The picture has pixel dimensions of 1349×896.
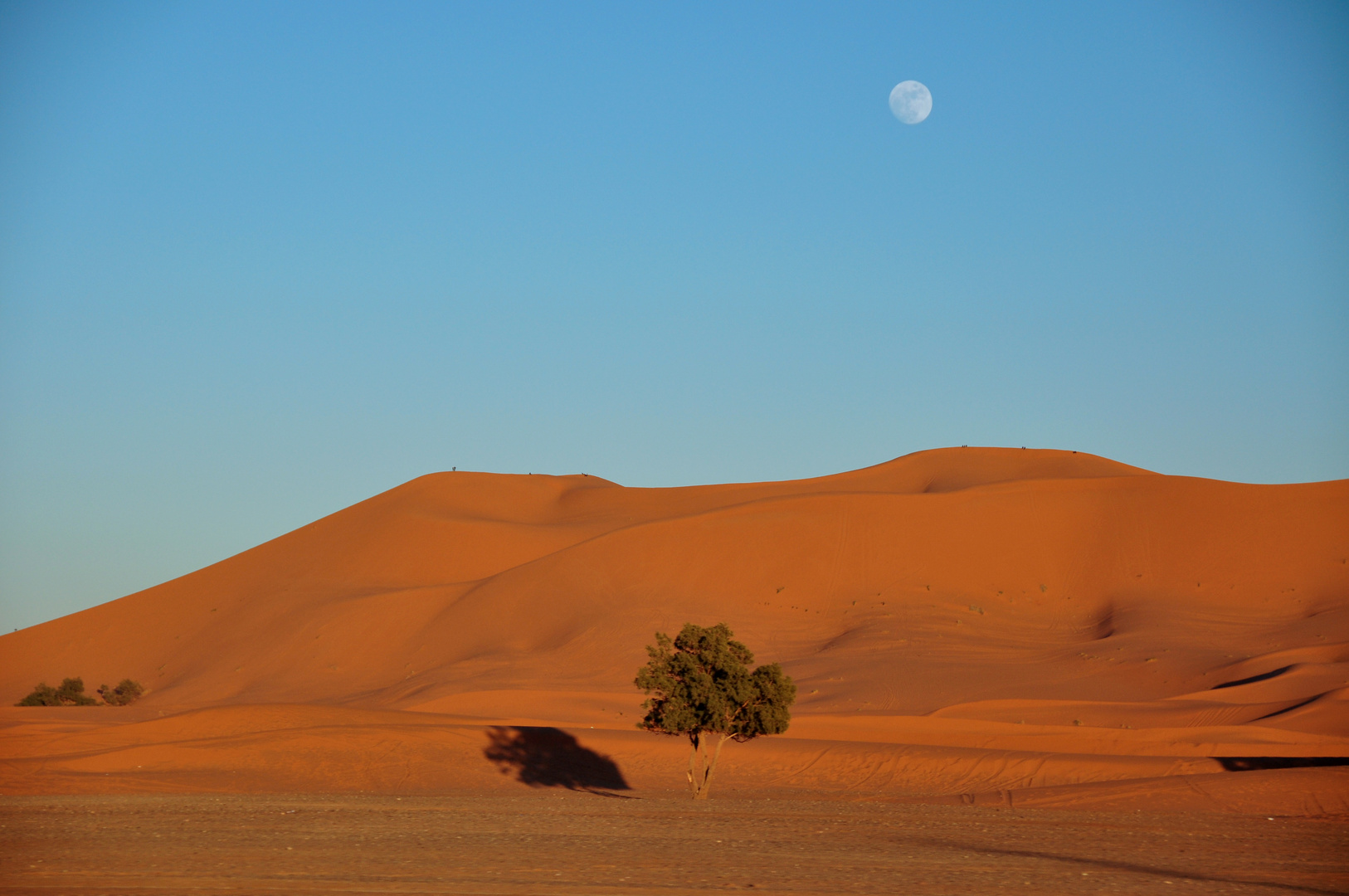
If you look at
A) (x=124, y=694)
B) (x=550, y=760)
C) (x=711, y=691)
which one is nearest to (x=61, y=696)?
(x=124, y=694)

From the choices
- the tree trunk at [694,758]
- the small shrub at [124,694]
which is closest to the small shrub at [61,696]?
the small shrub at [124,694]

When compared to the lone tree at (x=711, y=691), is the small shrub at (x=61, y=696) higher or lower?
higher

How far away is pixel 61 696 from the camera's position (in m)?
49.6

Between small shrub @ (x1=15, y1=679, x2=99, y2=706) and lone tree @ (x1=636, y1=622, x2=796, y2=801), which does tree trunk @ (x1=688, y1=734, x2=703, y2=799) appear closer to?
lone tree @ (x1=636, y1=622, x2=796, y2=801)

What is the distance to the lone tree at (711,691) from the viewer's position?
2312 centimetres

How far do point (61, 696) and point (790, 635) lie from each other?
31.3 metres

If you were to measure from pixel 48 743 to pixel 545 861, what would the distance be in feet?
65.5

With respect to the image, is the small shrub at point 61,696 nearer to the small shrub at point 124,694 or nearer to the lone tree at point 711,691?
the small shrub at point 124,694

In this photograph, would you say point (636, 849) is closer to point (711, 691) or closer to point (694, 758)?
point (711, 691)

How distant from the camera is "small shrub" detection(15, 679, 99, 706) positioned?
47.4m

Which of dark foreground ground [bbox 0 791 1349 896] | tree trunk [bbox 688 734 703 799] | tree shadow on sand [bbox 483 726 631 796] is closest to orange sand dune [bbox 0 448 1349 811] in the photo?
tree shadow on sand [bbox 483 726 631 796]

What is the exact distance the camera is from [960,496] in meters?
58.4

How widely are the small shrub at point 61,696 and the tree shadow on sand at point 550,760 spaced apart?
27.4 meters

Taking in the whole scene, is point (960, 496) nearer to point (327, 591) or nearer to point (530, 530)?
point (530, 530)
